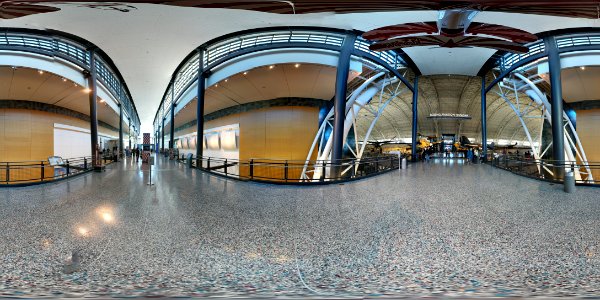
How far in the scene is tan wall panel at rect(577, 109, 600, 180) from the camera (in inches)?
356

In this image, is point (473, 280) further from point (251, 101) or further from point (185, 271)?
point (251, 101)

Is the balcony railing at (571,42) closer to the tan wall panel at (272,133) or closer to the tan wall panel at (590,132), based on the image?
the tan wall panel at (590,132)

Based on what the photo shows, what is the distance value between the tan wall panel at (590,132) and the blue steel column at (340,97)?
9.00m

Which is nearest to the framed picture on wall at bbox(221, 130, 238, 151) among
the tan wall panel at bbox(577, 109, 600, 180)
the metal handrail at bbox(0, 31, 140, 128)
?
the metal handrail at bbox(0, 31, 140, 128)

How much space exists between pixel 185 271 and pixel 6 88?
838 cm

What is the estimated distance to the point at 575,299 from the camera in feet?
4.22

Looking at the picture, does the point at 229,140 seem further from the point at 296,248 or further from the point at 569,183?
the point at 569,183

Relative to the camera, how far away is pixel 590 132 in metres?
9.45

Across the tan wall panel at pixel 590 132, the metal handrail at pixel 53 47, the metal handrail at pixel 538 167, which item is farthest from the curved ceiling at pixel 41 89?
the tan wall panel at pixel 590 132

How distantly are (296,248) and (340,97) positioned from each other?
21.3ft

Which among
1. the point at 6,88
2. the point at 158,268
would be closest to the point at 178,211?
the point at 158,268

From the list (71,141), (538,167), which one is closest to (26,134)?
(71,141)

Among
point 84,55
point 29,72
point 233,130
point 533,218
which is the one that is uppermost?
point 84,55

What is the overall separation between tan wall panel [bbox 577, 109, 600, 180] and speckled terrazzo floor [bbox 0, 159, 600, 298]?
8063 mm
